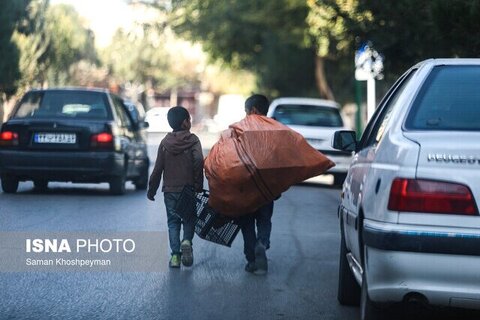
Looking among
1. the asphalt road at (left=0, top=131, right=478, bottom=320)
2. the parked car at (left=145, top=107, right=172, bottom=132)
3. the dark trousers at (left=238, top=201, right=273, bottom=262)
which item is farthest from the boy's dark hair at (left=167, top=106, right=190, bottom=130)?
the parked car at (left=145, top=107, right=172, bottom=132)

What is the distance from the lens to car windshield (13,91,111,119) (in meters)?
17.4

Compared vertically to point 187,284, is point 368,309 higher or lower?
higher

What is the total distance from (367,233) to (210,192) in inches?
143

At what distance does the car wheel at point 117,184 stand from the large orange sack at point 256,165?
8.02m

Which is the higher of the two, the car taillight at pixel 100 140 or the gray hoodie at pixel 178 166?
the gray hoodie at pixel 178 166

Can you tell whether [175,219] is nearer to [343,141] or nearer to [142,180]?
[343,141]

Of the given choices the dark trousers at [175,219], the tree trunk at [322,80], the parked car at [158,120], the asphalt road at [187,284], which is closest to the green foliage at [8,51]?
the parked car at [158,120]

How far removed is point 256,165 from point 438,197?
365 cm

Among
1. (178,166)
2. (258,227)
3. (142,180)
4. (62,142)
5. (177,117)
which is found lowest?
(142,180)

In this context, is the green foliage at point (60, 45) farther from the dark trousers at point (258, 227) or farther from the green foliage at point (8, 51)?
the dark trousers at point (258, 227)

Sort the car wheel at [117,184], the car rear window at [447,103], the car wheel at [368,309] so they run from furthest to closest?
the car wheel at [117,184] < the car wheel at [368,309] < the car rear window at [447,103]

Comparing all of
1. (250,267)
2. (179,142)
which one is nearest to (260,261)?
(250,267)

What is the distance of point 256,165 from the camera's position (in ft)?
30.9

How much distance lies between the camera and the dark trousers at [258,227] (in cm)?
1004
